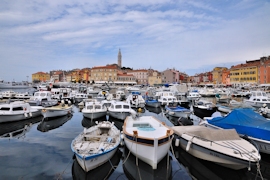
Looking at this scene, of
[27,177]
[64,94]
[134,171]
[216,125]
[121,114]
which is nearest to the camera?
[27,177]

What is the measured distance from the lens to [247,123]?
11.9 meters

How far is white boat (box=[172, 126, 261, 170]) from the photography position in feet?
27.4

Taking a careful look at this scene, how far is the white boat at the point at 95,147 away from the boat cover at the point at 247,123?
24.0ft

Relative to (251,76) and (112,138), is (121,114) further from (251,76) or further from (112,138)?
(251,76)

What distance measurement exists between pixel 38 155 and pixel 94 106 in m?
10.3

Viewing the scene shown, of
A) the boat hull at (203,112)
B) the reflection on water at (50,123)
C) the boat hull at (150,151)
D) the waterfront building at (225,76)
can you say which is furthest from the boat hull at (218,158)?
the waterfront building at (225,76)

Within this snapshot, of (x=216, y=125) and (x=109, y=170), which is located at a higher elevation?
(x=216, y=125)

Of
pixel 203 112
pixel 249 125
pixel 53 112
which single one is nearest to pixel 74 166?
pixel 249 125

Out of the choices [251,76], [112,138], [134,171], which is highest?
[251,76]

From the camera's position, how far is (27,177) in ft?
28.2

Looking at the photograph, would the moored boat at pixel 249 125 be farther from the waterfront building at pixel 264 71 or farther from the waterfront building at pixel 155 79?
the waterfront building at pixel 155 79

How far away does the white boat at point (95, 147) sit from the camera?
27.8 ft

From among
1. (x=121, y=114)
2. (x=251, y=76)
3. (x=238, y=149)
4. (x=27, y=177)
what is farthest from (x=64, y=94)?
(x=251, y=76)

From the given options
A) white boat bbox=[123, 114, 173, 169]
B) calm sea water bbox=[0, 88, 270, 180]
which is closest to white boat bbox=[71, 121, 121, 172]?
calm sea water bbox=[0, 88, 270, 180]
